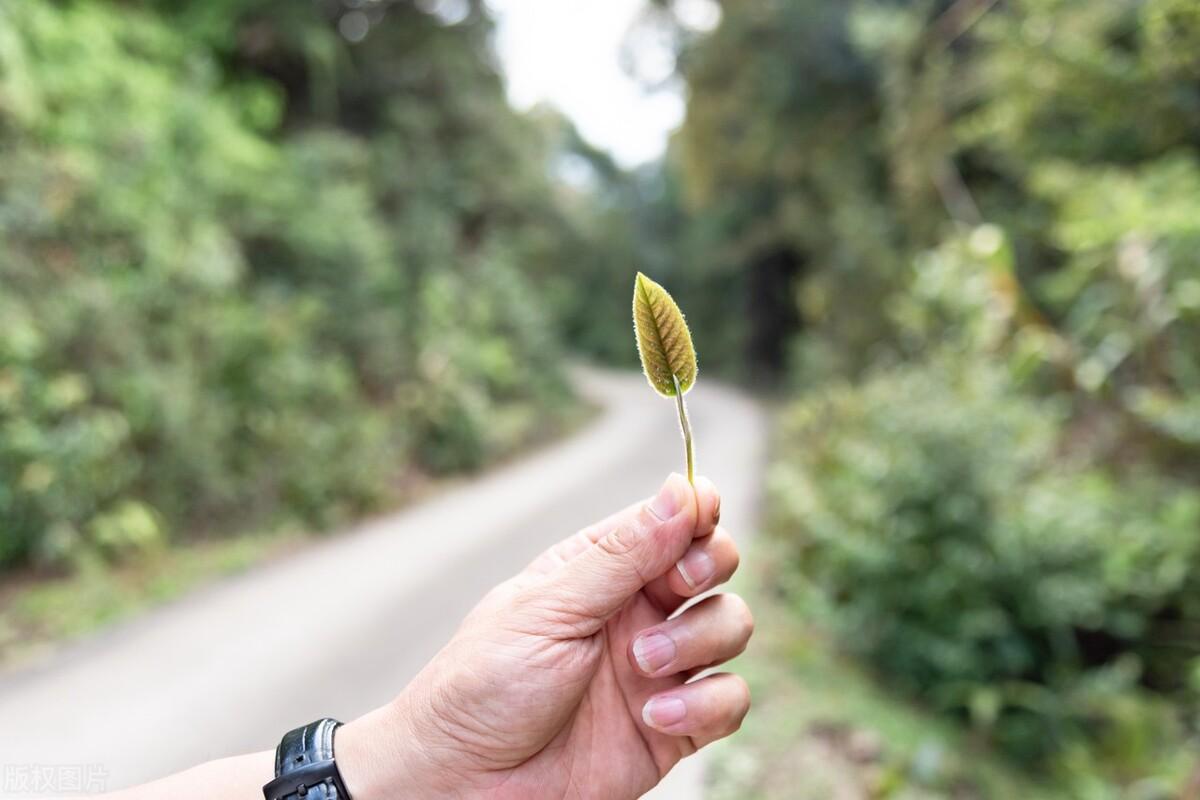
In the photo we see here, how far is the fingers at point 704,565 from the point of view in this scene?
966mm

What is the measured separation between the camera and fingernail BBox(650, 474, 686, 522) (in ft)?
3.03

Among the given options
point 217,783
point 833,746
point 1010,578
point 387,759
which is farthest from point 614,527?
point 1010,578

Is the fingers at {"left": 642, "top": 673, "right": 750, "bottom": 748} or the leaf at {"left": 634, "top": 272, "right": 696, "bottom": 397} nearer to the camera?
the leaf at {"left": 634, "top": 272, "right": 696, "bottom": 397}

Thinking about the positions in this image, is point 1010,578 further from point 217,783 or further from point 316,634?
point 217,783

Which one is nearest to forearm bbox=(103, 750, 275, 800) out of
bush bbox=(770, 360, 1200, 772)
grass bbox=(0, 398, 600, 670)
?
grass bbox=(0, 398, 600, 670)

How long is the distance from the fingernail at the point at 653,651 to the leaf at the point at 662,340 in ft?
1.19

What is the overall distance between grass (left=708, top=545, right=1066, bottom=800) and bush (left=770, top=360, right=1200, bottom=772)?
0.60 feet

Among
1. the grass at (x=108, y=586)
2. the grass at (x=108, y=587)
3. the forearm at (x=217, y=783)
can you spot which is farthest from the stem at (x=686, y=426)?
the grass at (x=108, y=587)

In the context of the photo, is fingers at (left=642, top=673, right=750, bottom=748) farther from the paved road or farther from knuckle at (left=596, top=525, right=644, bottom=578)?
the paved road

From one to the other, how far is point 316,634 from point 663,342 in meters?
1.69

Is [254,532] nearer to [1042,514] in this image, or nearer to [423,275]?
[1042,514]

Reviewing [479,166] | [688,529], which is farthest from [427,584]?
[479,166]

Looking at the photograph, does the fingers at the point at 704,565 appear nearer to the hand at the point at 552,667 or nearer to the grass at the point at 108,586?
the hand at the point at 552,667

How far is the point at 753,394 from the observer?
557 cm
